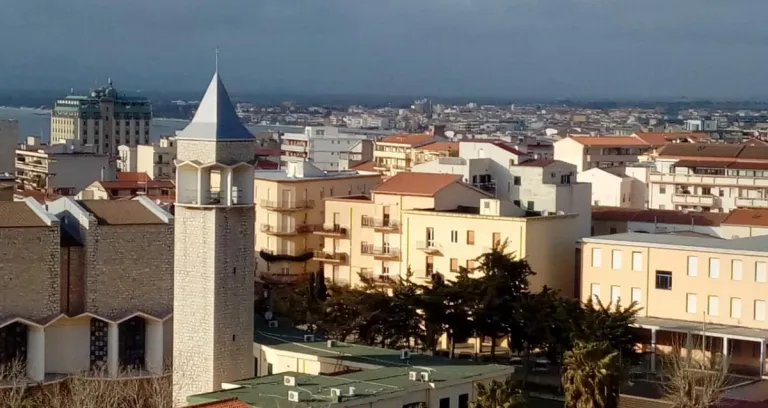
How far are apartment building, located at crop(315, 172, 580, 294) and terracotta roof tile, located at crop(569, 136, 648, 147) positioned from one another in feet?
108

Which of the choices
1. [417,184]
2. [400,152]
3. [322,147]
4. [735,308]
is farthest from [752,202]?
[322,147]

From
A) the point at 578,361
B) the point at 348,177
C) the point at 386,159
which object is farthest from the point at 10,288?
the point at 386,159

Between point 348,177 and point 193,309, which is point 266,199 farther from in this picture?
point 193,309

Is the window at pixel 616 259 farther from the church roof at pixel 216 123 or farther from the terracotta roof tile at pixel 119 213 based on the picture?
the church roof at pixel 216 123

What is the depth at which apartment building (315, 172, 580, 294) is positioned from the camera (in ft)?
157

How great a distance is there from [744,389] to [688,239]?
25.6 feet

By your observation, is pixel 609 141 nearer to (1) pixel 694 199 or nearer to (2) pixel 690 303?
(1) pixel 694 199

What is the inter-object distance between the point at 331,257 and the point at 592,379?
25.3 m

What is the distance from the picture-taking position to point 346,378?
30.6 metres

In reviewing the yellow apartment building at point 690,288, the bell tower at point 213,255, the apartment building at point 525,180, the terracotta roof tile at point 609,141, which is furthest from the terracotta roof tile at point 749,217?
the terracotta roof tile at point 609,141

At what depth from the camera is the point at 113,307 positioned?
3753 centimetres

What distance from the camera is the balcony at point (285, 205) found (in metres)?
54.0

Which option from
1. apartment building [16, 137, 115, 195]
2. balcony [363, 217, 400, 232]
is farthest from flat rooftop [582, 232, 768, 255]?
apartment building [16, 137, 115, 195]

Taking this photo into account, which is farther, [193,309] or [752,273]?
[752,273]
